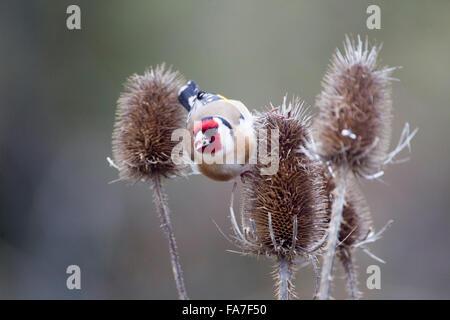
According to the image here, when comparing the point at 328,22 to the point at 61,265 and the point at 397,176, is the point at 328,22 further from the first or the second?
the point at 61,265

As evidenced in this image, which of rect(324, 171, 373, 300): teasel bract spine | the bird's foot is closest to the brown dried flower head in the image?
rect(324, 171, 373, 300): teasel bract spine

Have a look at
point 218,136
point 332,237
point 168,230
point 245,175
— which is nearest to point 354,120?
point 332,237

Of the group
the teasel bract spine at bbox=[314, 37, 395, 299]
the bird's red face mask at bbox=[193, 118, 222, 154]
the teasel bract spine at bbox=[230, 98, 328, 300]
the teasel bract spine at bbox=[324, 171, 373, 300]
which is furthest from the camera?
the bird's red face mask at bbox=[193, 118, 222, 154]

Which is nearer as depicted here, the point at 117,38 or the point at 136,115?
the point at 136,115

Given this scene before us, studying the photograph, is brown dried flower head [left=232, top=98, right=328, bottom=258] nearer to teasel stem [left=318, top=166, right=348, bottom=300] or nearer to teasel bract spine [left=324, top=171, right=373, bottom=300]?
teasel bract spine [left=324, top=171, right=373, bottom=300]

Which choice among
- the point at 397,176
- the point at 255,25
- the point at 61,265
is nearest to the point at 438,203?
the point at 397,176

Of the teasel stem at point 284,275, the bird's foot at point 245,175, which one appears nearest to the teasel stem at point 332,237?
the teasel stem at point 284,275

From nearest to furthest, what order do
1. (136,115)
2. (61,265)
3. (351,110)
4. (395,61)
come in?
(351,110) → (136,115) → (61,265) → (395,61)
